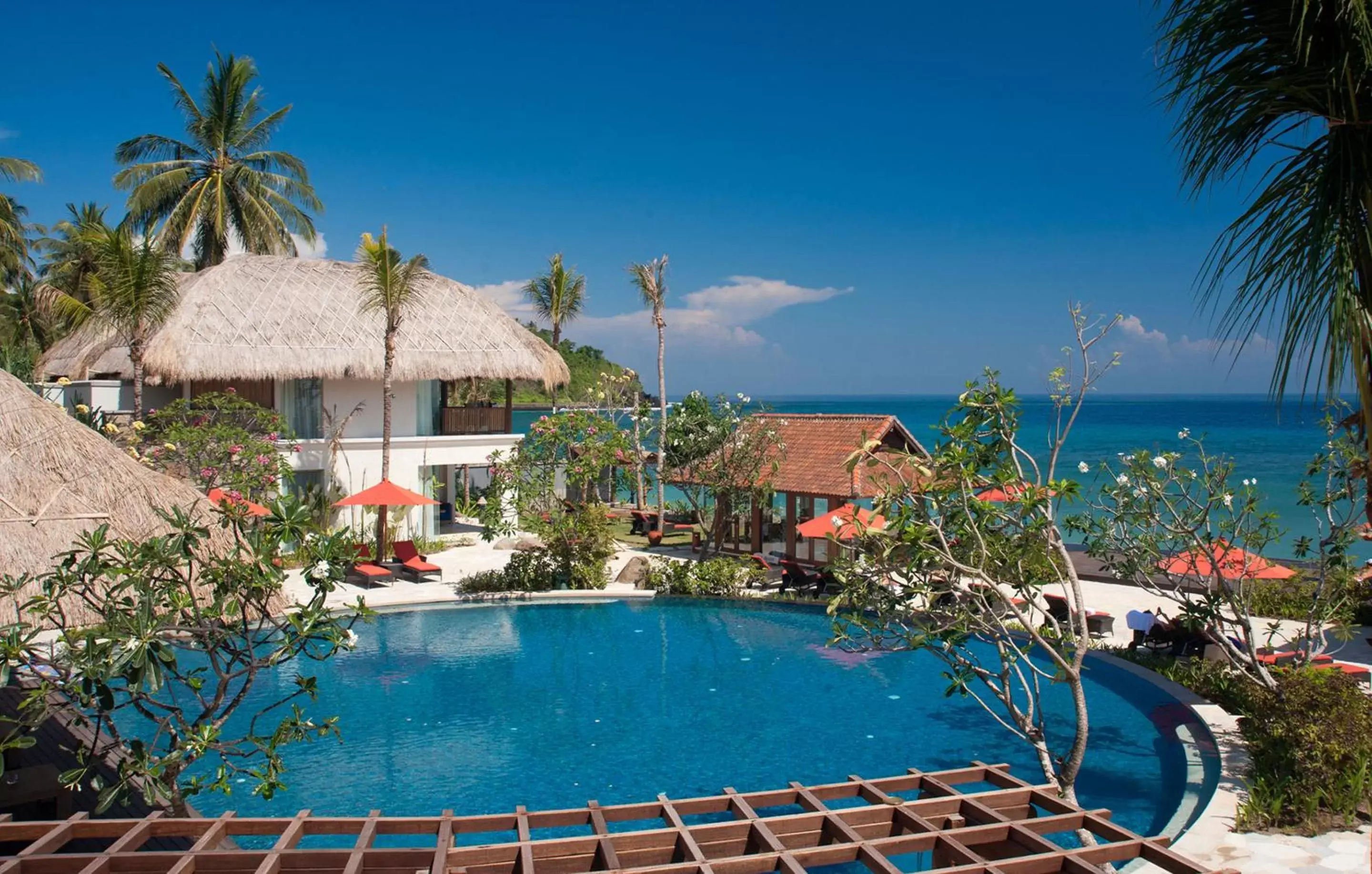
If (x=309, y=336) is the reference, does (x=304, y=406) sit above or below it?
below

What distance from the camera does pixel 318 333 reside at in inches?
853

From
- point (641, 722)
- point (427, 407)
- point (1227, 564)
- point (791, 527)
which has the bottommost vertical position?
point (641, 722)

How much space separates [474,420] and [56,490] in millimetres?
14422

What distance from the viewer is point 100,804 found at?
527cm

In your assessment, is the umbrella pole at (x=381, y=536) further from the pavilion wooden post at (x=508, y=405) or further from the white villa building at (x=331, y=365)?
the pavilion wooden post at (x=508, y=405)

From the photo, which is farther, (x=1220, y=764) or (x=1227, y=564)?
(x=1227, y=564)

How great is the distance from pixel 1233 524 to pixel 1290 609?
6.06 meters

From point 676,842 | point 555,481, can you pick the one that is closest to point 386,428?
point 555,481

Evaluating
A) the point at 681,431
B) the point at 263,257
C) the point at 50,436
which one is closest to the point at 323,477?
the point at 263,257

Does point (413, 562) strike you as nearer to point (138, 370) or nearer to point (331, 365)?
point (331, 365)

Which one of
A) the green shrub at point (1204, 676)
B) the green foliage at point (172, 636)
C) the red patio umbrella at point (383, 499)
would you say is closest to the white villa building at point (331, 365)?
the red patio umbrella at point (383, 499)

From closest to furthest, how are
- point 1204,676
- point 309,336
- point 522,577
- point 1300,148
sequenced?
point 1300,148, point 1204,676, point 522,577, point 309,336

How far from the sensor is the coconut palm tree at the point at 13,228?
89.1 ft

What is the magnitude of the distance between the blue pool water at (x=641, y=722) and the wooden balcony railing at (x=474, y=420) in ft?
28.6
